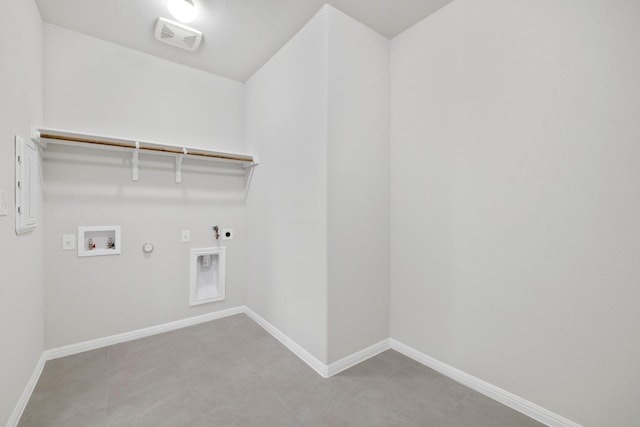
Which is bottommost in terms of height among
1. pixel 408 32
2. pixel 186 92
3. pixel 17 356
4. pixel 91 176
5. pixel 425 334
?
pixel 425 334

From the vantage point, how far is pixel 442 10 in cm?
202

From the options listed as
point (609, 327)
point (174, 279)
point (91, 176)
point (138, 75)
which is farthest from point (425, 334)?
point (138, 75)

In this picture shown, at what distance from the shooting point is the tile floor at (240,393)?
62.3 inches

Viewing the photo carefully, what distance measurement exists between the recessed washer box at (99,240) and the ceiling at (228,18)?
1665mm

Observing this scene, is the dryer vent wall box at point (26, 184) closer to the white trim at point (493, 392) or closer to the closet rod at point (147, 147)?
the closet rod at point (147, 147)

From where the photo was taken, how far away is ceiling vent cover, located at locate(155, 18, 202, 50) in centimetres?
218

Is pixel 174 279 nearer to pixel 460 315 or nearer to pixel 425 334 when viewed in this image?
pixel 425 334

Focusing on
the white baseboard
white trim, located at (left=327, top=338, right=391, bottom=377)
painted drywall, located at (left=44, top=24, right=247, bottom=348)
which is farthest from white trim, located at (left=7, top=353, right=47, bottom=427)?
white trim, located at (left=327, top=338, right=391, bottom=377)

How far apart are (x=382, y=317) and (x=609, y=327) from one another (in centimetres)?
139

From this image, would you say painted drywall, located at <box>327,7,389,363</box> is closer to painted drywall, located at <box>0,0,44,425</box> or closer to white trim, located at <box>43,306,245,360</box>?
white trim, located at <box>43,306,245,360</box>

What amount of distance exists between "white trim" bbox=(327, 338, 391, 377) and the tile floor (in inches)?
1.6

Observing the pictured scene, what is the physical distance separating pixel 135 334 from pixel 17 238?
4.43 feet

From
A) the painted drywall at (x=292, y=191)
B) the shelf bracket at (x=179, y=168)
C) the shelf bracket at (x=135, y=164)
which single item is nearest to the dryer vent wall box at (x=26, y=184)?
the shelf bracket at (x=135, y=164)

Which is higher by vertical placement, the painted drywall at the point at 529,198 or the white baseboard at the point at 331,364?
the painted drywall at the point at 529,198
